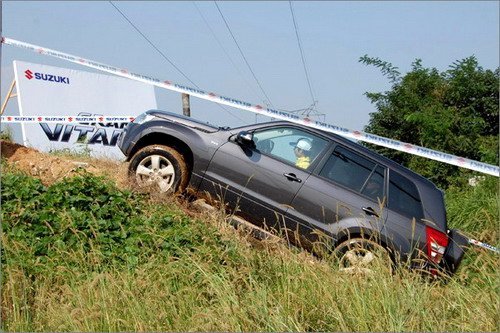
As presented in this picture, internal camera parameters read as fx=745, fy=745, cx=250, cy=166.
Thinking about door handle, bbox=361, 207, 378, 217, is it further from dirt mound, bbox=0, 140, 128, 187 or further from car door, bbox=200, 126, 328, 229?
dirt mound, bbox=0, 140, 128, 187

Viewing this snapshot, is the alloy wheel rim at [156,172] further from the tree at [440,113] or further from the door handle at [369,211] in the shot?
the tree at [440,113]

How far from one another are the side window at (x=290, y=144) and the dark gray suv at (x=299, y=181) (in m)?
0.01

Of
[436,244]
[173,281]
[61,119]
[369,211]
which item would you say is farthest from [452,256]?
[61,119]

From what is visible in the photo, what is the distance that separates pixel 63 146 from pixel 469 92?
10.2m

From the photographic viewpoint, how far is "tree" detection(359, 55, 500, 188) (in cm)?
1698

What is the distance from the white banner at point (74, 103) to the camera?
17.9m

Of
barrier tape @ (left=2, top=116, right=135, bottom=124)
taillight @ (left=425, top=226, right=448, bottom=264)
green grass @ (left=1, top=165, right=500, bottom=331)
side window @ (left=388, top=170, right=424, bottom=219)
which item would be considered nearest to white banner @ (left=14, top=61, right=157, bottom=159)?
barrier tape @ (left=2, top=116, right=135, bottom=124)

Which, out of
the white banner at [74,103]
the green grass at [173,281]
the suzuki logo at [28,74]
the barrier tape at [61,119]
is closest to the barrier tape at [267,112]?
the green grass at [173,281]

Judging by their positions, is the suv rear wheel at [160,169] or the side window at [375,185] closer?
the side window at [375,185]

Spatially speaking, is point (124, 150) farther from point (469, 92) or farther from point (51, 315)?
point (469, 92)

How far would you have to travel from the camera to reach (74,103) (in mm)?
19625

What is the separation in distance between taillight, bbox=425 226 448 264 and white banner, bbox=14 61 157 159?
10.2 meters

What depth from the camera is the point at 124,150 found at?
9.38 m

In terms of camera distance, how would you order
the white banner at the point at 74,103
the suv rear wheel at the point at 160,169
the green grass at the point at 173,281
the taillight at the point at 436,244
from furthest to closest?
1. the white banner at the point at 74,103
2. the suv rear wheel at the point at 160,169
3. the taillight at the point at 436,244
4. the green grass at the point at 173,281
